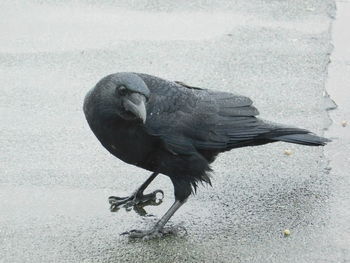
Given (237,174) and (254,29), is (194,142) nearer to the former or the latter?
(237,174)

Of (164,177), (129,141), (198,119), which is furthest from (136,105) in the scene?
(164,177)

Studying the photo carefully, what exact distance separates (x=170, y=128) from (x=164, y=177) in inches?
30.7

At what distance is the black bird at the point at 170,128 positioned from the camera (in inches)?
161

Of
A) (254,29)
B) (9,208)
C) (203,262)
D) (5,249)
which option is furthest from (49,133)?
(254,29)

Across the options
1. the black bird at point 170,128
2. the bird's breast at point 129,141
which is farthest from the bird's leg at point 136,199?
the bird's breast at point 129,141

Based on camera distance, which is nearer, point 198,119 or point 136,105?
point 136,105

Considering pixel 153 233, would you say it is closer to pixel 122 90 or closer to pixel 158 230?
pixel 158 230

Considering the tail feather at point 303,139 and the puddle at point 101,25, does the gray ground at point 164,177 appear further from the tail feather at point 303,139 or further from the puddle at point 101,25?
the tail feather at point 303,139

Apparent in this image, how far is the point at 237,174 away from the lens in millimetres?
5082

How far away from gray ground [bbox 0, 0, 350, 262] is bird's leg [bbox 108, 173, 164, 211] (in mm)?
59

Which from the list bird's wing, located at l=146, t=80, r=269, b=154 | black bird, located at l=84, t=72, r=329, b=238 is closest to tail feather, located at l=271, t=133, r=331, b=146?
black bird, located at l=84, t=72, r=329, b=238

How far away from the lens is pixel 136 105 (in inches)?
156

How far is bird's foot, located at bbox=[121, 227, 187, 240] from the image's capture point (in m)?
4.44

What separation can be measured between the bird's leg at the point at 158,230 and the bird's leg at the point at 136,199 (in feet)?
0.96
